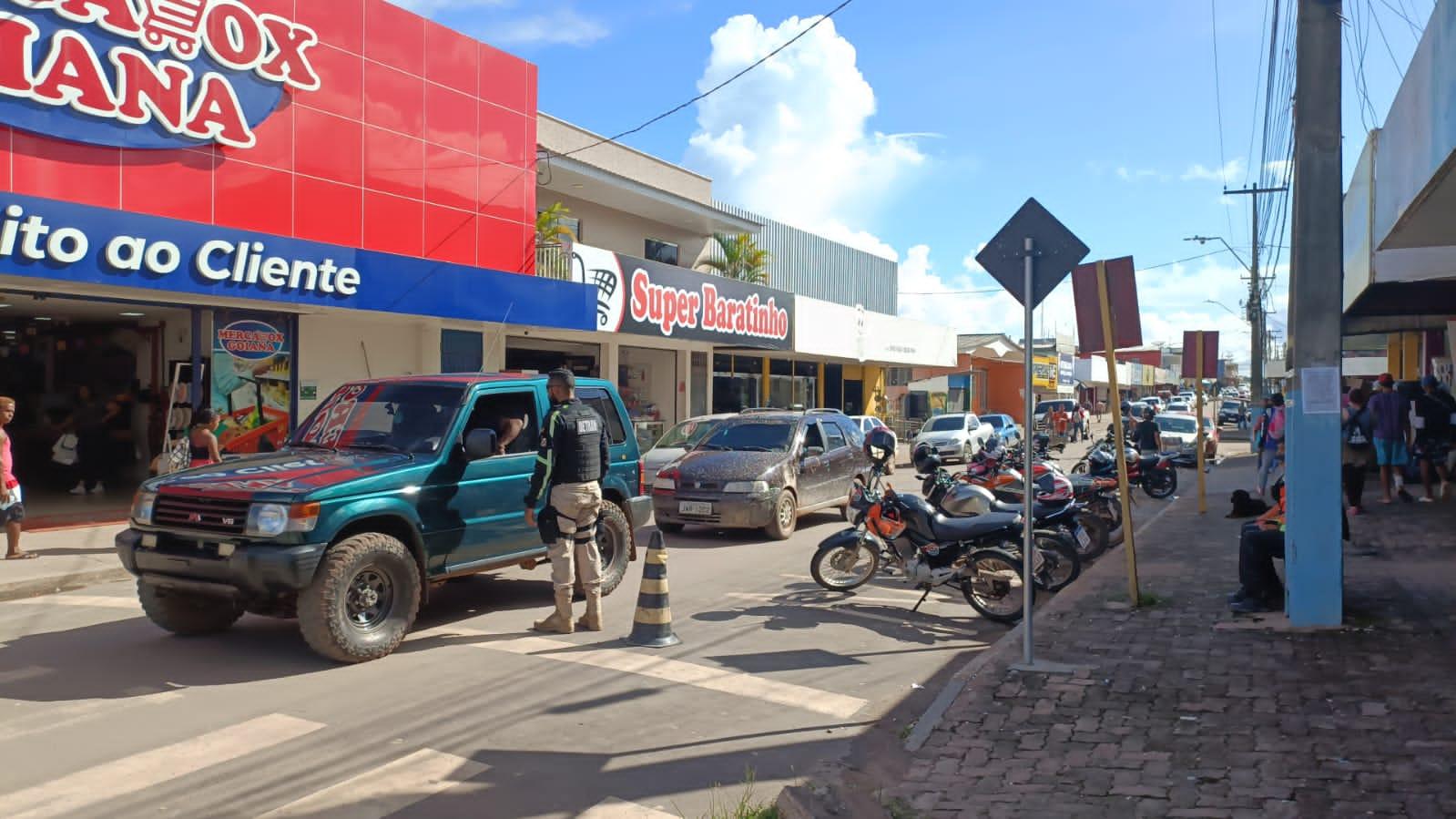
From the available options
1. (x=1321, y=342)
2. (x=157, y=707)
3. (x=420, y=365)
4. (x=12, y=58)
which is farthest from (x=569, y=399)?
(x=420, y=365)

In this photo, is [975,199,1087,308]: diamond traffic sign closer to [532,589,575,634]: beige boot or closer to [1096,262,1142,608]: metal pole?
[1096,262,1142,608]: metal pole

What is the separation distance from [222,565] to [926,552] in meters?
5.42

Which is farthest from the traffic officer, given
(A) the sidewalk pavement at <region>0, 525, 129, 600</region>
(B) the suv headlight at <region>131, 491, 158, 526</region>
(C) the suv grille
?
(A) the sidewalk pavement at <region>0, 525, 129, 600</region>

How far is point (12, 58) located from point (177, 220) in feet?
8.18

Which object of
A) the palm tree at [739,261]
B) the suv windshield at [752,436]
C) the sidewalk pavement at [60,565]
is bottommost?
the sidewalk pavement at [60,565]

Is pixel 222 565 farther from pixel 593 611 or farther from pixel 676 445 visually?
pixel 676 445

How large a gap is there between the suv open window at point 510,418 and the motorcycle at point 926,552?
9.41 ft

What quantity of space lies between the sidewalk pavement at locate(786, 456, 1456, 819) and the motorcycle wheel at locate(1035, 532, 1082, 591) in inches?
23.2

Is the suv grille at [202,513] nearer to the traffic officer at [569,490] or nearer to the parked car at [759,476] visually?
the traffic officer at [569,490]

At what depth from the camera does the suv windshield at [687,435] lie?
14883mm

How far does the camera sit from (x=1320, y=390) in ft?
23.7

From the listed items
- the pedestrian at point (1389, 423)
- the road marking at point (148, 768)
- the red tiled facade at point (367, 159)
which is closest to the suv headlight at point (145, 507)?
the road marking at point (148, 768)

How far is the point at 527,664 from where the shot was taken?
22.4 feet

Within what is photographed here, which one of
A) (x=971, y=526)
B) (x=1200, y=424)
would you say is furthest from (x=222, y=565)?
(x=1200, y=424)
